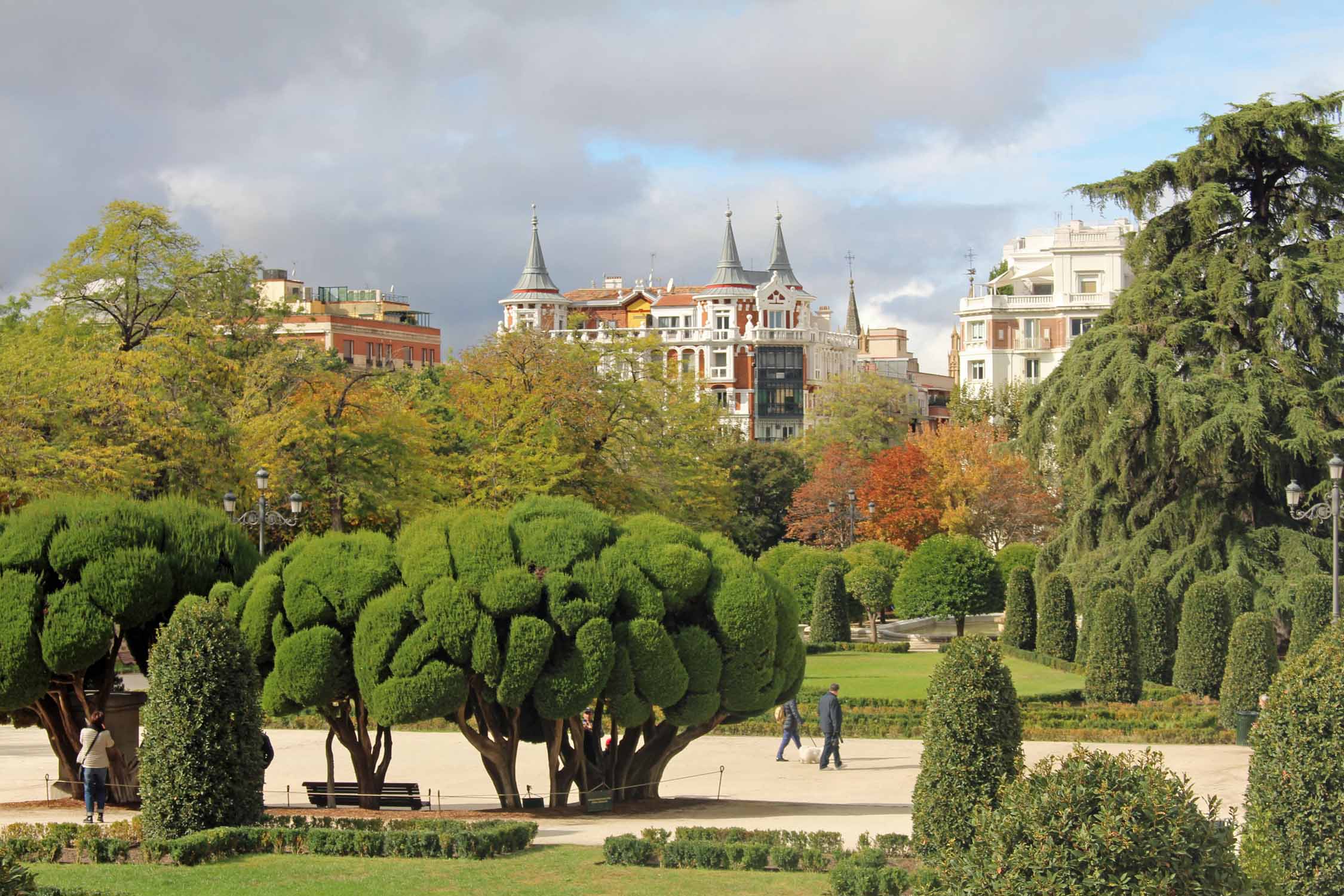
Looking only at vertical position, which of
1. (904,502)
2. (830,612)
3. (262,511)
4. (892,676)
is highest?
(904,502)

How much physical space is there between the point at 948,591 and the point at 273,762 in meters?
22.2

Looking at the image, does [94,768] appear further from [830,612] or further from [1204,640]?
[830,612]

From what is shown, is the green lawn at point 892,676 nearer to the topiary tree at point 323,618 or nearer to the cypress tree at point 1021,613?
the cypress tree at point 1021,613

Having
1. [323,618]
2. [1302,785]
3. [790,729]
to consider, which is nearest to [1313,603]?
[790,729]

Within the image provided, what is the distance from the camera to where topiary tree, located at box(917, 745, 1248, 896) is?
723 cm

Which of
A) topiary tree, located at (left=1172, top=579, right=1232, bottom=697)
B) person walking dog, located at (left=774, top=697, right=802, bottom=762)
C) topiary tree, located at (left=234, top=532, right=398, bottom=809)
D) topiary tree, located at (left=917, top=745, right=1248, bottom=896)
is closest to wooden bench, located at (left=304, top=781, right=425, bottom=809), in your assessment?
topiary tree, located at (left=234, top=532, right=398, bottom=809)

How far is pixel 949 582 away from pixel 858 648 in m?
3.19

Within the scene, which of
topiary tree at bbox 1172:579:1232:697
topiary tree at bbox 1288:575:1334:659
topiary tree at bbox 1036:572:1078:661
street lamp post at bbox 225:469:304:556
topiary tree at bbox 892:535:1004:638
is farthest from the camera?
topiary tree at bbox 892:535:1004:638

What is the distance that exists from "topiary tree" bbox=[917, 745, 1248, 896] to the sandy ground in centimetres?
787

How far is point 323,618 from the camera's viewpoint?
693 inches

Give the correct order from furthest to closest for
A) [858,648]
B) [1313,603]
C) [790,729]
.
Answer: [858,648], [1313,603], [790,729]

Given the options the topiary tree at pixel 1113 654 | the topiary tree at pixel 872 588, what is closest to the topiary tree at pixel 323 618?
the topiary tree at pixel 1113 654

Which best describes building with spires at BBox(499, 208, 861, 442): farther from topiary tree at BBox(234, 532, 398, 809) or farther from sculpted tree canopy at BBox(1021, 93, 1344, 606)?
topiary tree at BBox(234, 532, 398, 809)

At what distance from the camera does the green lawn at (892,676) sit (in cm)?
3030
